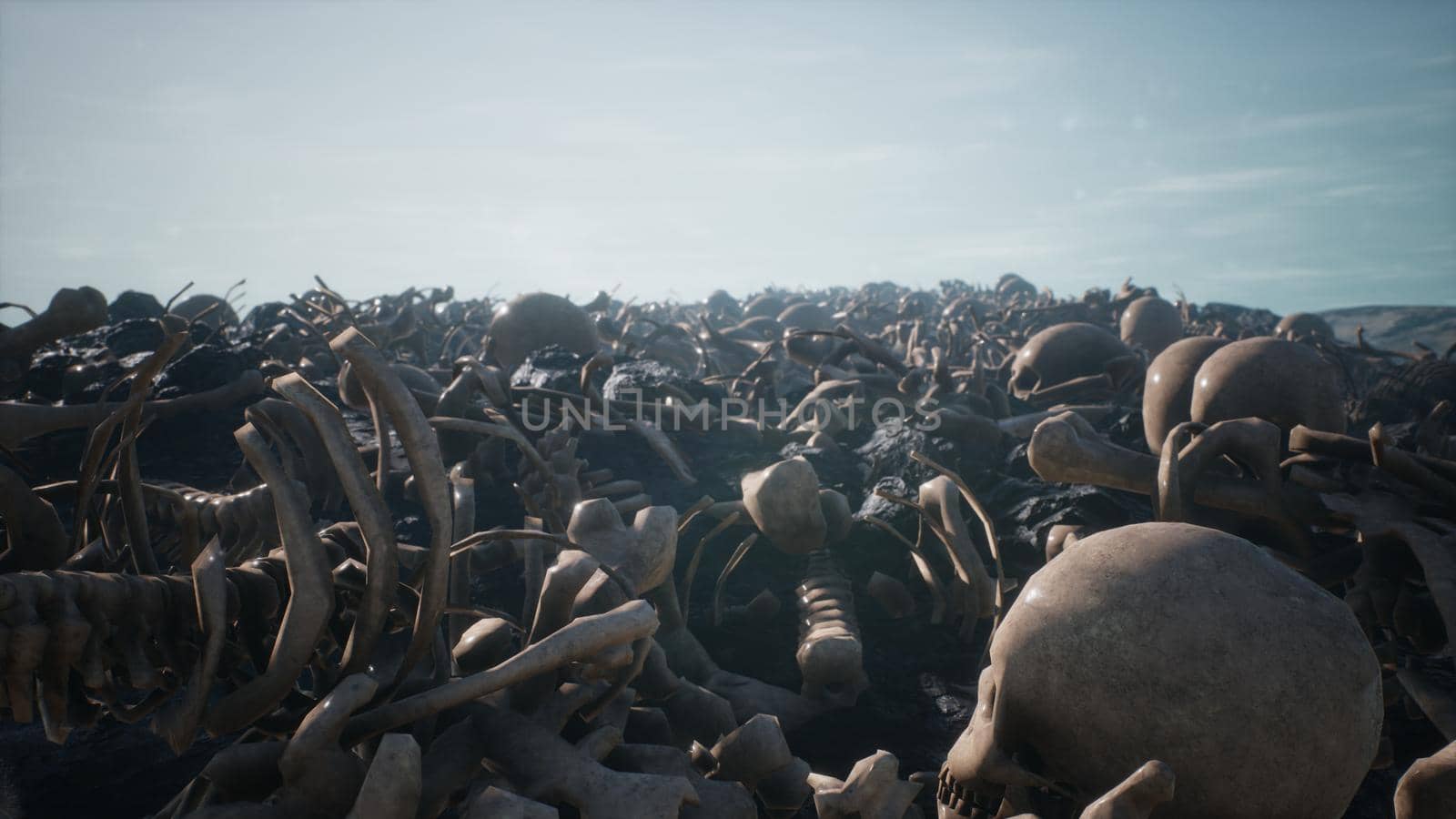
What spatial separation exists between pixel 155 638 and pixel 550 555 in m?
1.95

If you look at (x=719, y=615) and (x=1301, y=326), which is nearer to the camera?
(x=719, y=615)

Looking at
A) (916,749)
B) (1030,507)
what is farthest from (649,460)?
(916,749)

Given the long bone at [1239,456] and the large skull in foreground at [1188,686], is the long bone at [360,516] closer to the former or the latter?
the large skull in foreground at [1188,686]

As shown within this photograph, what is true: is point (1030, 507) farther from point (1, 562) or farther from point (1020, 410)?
point (1, 562)

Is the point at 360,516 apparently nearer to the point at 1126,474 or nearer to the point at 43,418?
the point at 43,418

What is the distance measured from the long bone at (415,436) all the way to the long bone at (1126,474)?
2582 mm

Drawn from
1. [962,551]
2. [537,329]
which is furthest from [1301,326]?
[962,551]

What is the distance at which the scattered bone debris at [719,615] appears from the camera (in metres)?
1.94

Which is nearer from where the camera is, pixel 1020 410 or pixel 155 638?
pixel 155 638

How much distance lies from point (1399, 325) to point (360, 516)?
89.1ft

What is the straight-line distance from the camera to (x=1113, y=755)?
2.02 m

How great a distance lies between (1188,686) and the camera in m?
1.98

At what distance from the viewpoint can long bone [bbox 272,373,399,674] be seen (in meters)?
1.95

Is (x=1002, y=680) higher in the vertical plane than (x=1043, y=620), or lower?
lower
